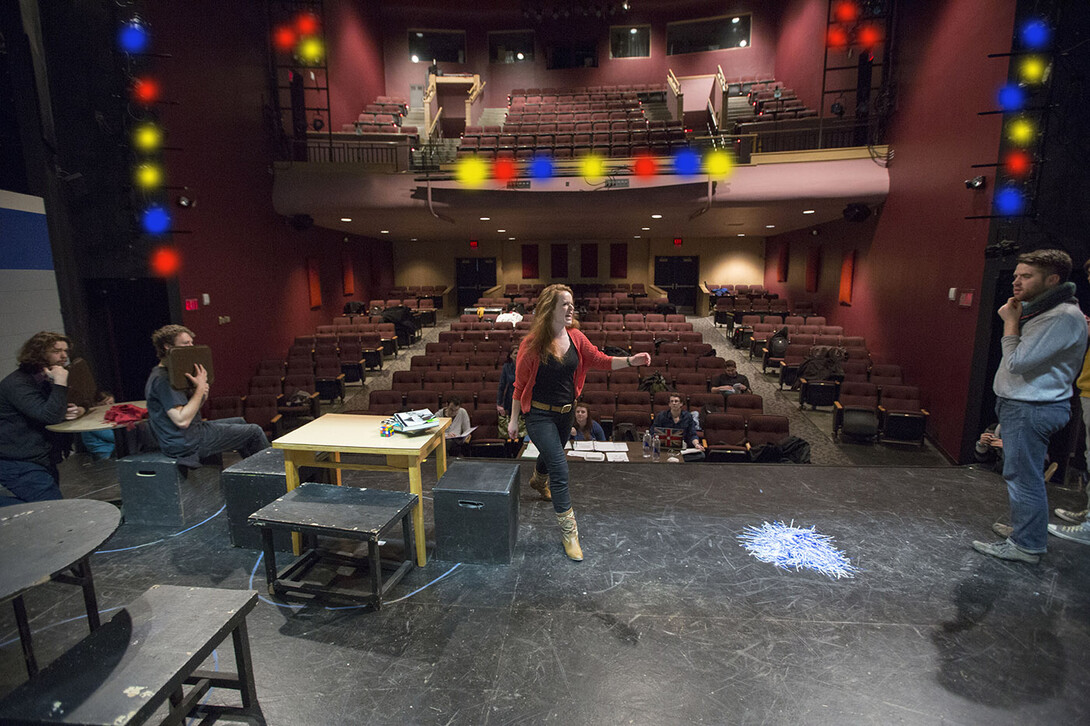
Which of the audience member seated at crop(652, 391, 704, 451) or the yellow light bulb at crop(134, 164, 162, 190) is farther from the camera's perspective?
the yellow light bulb at crop(134, 164, 162, 190)

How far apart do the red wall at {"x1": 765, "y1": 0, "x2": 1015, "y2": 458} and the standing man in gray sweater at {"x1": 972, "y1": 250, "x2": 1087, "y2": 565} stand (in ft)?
11.4

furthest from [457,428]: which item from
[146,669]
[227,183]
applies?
[227,183]

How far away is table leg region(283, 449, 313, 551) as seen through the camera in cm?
272

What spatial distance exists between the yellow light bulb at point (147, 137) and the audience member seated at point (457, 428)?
4716 mm

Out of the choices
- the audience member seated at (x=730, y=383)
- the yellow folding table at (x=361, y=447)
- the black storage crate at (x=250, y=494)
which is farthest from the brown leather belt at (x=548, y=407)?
the audience member seated at (x=730, y=383)

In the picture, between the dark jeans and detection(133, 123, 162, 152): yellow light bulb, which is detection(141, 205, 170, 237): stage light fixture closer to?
detection(133, 123, 162, 152): yellow light bulb

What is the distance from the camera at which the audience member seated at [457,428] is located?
5344 millimetres

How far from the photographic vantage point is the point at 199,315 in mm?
7027

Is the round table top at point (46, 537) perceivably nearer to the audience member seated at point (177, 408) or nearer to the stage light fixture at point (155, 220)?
the audience member seated at point (177, 408)

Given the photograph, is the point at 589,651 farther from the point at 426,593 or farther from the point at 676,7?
the point at 676,7

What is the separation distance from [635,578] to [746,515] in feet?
3.33

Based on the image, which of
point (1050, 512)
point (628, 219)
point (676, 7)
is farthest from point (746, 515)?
point (676, 7)

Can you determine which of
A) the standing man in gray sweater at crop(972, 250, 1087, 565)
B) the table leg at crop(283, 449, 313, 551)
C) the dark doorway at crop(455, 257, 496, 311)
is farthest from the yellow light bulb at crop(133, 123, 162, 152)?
the dark doorway at crop(455, 257, 496, 311)

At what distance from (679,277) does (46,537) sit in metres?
17.8
